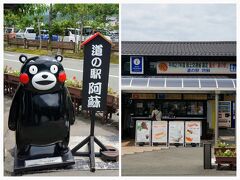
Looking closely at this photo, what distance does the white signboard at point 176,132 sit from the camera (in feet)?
42.0

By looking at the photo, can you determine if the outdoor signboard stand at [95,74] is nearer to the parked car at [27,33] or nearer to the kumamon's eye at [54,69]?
the kumamon's eye at [54,69]

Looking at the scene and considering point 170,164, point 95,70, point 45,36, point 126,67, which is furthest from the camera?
point 126,67

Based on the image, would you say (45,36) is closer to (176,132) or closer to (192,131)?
(176,132)

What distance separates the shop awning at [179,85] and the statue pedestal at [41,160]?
238 inches

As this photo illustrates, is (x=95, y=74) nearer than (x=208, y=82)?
Yes

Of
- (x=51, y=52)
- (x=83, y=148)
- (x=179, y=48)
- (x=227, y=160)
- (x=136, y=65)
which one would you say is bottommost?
(x=227, y=160)

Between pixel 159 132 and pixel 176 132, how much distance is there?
0.49 metres

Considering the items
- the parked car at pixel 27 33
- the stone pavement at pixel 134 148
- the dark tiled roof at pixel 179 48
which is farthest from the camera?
the dark tiled roof at pixel 179 48

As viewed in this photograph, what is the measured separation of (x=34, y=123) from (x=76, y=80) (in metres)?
1.84

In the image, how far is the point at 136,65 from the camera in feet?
52.3

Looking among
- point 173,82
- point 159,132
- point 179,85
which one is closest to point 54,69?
point 159,132

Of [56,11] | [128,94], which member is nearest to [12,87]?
[56,11]

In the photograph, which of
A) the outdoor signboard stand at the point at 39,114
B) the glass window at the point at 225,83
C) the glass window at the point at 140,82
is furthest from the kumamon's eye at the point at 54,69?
the glass window at the point at 225,83

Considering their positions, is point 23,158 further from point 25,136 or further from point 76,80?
point 76,80
